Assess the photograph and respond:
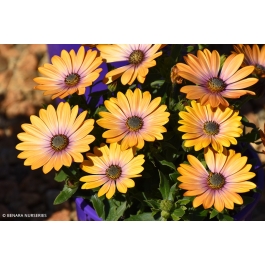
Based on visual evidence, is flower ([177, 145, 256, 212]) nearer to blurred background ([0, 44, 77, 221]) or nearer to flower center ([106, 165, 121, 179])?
flower center ([106, 165, 121, 179])

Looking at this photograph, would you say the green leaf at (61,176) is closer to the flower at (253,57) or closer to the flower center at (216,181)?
the flower center at (216,181)

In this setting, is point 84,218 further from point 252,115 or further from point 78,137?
point 252,115

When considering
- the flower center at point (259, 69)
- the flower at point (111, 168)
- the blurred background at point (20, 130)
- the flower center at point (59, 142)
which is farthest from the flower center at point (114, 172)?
the blurred background at point (20, 130)

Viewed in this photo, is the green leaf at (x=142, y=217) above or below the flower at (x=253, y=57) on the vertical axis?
below

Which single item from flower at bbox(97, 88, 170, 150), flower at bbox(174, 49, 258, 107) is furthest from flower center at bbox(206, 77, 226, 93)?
flower at bbox(97, 88, 170, 150)

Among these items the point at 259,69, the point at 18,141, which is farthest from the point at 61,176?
the point at 18,141

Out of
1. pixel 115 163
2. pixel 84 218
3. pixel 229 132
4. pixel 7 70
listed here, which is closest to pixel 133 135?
pixel 115 163
